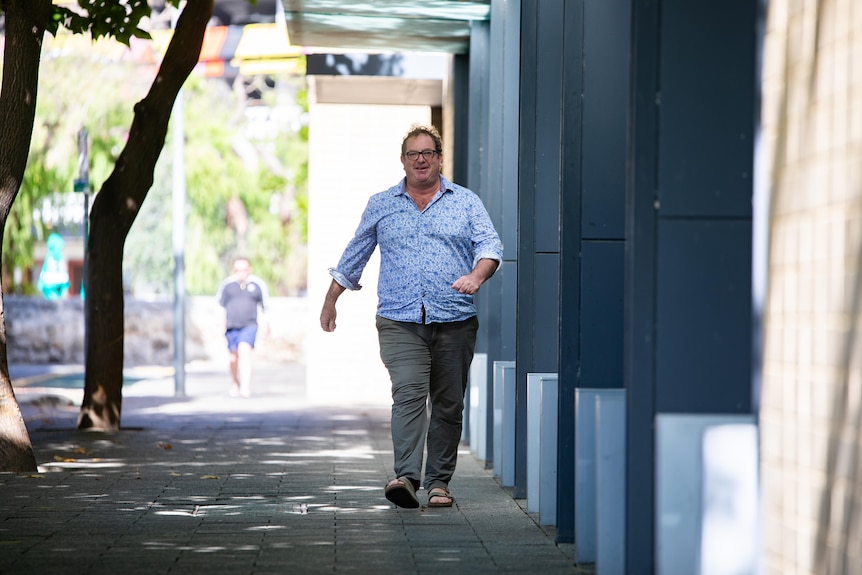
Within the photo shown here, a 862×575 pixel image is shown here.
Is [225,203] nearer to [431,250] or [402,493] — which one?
[431,250]

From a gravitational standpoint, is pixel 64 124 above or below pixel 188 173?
above

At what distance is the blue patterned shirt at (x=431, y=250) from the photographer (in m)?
8.01

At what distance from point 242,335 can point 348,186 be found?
2629 mm

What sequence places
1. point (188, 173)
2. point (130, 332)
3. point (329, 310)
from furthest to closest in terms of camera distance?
1. point (188, 173)
2. point (130, 332)
3. point (329, 310)

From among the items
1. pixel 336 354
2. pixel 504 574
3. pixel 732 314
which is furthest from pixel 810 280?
pixel 336 354

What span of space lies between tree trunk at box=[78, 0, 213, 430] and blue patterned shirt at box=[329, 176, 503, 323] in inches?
197

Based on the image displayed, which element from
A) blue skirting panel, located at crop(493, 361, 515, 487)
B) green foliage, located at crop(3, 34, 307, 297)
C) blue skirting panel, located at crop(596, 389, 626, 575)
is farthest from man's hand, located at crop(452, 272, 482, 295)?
green foliage, located at crop(3, 34, 307, 297)

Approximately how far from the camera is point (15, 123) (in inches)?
383

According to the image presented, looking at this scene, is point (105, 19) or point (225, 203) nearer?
point (105, 19)

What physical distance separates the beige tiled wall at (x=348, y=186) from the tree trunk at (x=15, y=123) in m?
8.22

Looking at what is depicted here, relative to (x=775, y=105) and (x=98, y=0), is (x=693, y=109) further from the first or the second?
(x=98, y=0)

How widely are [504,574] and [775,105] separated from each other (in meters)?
2.29

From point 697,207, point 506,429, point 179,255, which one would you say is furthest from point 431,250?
point 179,255

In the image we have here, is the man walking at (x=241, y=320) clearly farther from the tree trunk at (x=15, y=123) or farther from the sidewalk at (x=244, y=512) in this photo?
the tree trunk at (x=15, y=123)
